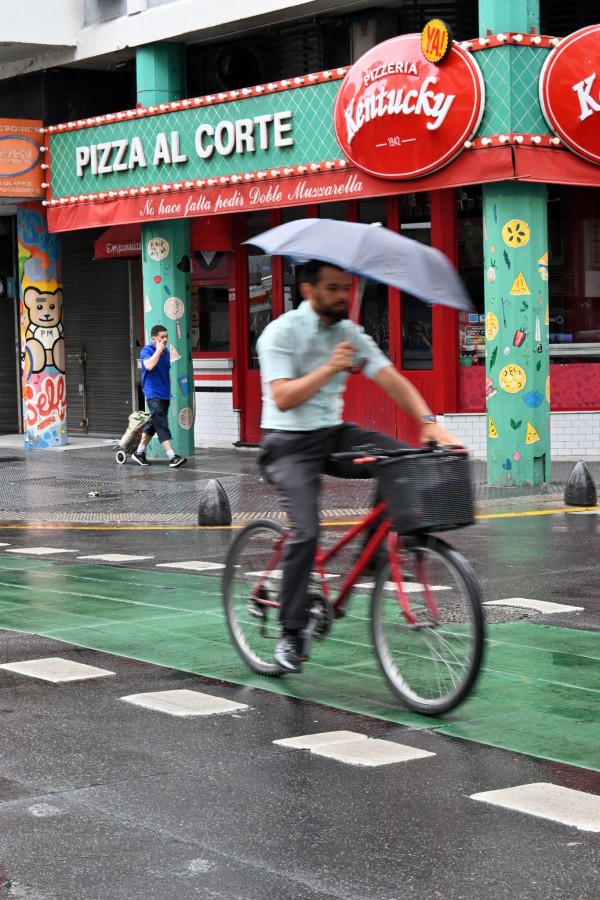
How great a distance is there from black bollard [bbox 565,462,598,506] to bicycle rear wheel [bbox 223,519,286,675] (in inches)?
298

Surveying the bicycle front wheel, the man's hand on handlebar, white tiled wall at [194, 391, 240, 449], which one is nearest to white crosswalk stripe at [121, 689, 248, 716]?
the bicycle front wheel

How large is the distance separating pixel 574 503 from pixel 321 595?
320 inches

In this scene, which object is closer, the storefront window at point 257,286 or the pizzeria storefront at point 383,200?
the pizzeria storefront at point 383,200

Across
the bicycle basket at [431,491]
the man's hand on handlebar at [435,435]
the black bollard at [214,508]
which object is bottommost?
the black bollard at [214,508]

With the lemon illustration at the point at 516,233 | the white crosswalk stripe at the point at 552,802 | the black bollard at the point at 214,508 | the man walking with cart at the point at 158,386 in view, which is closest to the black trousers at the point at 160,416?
the man walking with cart at the point at 158,386

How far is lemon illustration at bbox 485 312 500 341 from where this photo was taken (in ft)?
52.7

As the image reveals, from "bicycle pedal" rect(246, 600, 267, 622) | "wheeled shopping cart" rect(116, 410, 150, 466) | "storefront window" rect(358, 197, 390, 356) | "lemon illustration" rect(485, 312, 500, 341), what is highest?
"storefront window" rect(358, 197, 390, 356)

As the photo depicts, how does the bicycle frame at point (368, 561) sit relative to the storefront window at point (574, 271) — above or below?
below

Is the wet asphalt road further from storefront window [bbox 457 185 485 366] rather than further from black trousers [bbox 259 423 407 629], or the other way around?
storefront window [bbox 457 185 485 366]

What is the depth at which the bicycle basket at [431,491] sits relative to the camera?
19.0 feet

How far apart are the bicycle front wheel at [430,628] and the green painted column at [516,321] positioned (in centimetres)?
1016

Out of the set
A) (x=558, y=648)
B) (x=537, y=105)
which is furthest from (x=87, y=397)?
(x=558, y=648)

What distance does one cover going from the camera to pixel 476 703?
6.21 m

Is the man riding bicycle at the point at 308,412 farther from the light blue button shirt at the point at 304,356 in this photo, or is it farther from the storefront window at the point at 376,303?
the storefront window at the point at 376,303
